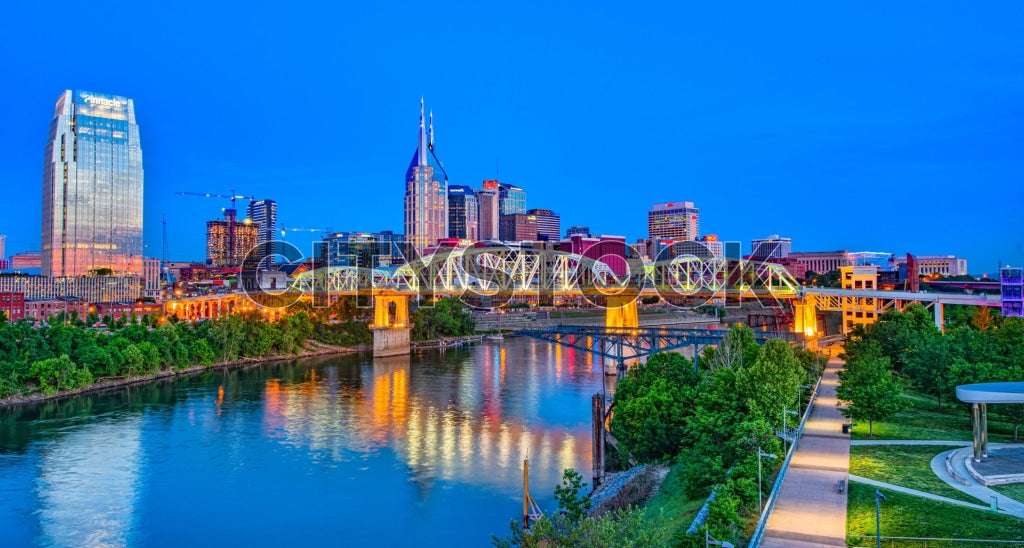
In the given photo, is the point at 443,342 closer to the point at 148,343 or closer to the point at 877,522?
the point at 148,343

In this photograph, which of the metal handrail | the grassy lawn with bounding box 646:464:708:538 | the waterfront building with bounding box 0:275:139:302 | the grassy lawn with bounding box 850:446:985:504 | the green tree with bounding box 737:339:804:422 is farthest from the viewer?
the waterfront building with bounding box 0:275:139:302

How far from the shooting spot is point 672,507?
71.0 feet

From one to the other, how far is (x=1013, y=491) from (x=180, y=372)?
180 feet

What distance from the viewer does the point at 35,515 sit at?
24625 mm

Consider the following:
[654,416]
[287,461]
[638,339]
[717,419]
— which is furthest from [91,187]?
A: [717,419]

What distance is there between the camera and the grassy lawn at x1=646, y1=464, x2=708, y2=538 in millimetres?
19453

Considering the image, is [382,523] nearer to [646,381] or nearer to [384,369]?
[646,381]

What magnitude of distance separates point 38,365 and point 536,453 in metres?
33.9

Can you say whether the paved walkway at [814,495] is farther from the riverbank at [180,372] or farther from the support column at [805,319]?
the riverbank at [180,372]

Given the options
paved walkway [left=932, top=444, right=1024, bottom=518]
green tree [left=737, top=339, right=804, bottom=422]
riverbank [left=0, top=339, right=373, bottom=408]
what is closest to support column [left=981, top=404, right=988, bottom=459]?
paved walkway [left=932, top=444, right=1024, bottom=518]

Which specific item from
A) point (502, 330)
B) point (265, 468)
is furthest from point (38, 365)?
point (502, 330)

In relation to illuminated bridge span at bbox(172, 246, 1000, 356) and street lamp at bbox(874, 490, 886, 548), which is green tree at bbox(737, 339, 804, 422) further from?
illuminated bridge span at bbox(172, 246, 1000, 356)

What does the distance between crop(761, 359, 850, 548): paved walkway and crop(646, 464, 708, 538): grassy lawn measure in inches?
101

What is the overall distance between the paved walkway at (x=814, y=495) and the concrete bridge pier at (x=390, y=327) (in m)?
51.0
